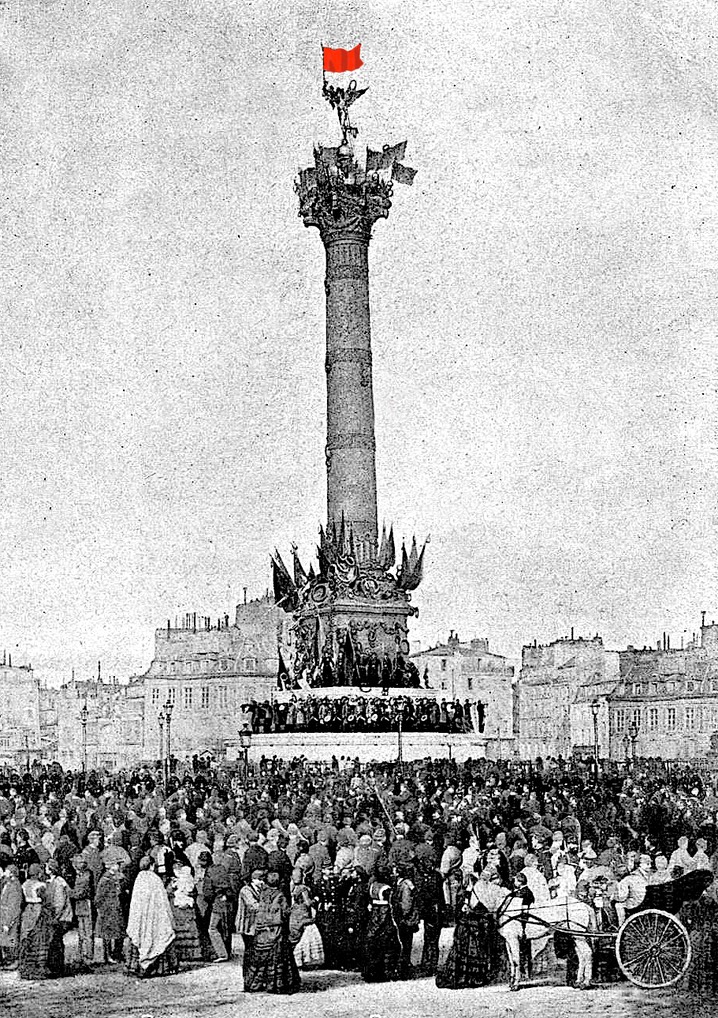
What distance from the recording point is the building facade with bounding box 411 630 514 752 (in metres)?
82.9

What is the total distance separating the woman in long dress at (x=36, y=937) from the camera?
41.3ft

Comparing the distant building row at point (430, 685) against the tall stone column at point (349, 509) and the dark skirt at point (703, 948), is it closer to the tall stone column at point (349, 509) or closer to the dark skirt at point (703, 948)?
the tall stone column at point (349, 509)

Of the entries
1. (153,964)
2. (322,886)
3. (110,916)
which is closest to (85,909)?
(110,916)

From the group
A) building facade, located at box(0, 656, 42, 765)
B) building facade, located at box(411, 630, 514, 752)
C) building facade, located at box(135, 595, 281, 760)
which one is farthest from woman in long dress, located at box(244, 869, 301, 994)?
building facade, located at box(0, 656, 42, 765)

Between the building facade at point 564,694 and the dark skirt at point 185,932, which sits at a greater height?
the building facade at point 564,694

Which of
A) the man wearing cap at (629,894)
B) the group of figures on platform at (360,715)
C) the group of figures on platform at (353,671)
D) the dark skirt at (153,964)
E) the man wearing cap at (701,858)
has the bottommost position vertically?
the dark skirt at (153,964)

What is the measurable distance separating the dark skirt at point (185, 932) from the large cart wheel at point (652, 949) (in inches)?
149

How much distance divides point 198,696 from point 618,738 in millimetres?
22579

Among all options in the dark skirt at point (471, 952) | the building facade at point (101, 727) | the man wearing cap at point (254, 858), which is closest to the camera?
the dark skirt at point (471, 952)

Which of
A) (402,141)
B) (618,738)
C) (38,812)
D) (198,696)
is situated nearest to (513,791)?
(38,812)

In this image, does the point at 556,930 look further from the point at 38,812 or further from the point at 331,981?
the point at 38,812

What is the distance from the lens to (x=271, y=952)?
474 inches

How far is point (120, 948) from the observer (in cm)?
1331

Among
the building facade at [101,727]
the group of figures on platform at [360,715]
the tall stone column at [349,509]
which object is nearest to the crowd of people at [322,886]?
the group of figures on platform at [360,715]
